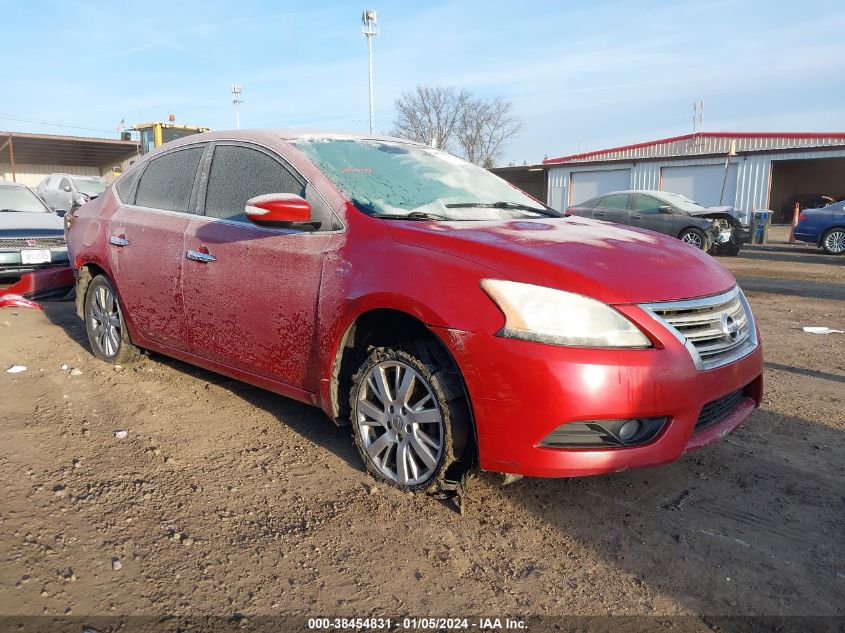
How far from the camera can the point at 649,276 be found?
2637 mm

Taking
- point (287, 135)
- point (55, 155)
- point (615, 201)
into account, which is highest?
point (55, 155)

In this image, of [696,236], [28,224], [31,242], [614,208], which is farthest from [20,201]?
[696,236]

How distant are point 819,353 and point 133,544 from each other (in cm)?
538

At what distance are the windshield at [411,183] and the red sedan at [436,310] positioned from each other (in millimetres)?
16

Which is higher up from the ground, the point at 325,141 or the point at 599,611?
the point at 325,141

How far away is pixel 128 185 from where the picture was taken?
463 cm

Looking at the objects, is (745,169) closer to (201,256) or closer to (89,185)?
(89,185)

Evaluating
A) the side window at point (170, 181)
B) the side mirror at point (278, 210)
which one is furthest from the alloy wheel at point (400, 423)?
the side window at point (170, 181)

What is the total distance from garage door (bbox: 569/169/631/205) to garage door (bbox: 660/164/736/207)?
63.9 inches

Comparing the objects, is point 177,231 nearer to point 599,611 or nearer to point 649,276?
point 649,276

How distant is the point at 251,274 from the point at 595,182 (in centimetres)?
2708

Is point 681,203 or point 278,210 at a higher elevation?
point 278,210

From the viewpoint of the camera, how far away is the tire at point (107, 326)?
4.63m

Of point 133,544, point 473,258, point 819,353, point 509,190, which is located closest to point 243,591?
point 133,544
